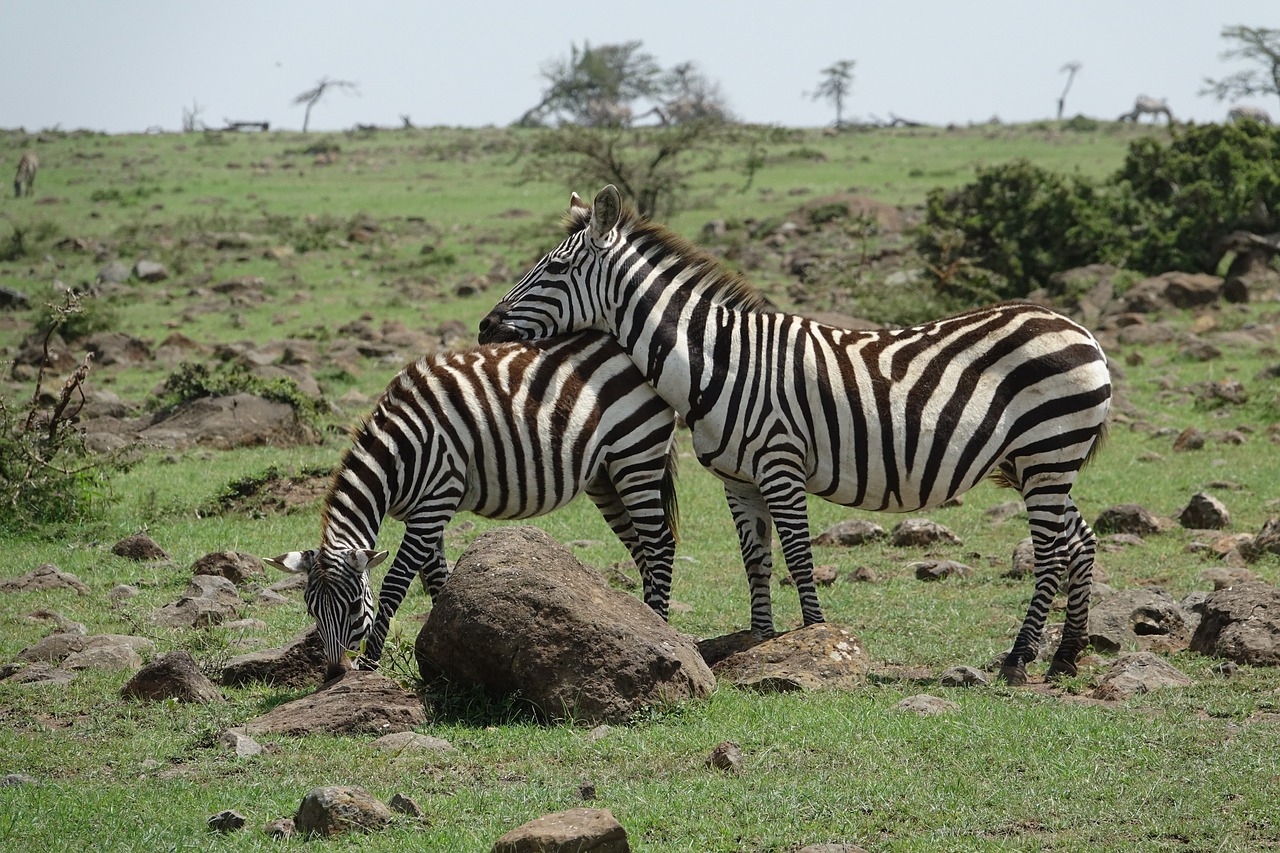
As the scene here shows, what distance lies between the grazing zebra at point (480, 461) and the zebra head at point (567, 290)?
15 cm

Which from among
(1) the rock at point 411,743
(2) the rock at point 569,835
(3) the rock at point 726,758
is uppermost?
(2) the rock at point 569,835

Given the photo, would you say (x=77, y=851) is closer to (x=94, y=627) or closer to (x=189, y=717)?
(x=189, y=717)

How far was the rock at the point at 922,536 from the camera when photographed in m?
12.9

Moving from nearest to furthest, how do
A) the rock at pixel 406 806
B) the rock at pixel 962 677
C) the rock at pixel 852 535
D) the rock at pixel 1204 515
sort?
the rock at pixel 406 806 → the rock at pixel 962 677 → the rock at pixel 1204 515 → the rock at pixel 852 535

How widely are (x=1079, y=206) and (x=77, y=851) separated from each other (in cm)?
2508

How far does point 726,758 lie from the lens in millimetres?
6711


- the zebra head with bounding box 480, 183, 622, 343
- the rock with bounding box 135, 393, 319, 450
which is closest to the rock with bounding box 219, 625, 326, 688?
the zebra head with bounding box 480, 183, 622, 343

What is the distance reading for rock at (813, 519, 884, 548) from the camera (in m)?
13.1

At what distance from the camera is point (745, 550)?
30.8 ft

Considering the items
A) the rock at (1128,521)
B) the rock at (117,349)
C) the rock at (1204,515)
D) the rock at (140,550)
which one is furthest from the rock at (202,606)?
the rock at (117,349)

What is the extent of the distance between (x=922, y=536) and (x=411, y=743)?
22.8 ft

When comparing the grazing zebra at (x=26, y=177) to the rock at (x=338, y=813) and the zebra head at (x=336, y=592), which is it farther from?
the rock at (x=338, y=813)

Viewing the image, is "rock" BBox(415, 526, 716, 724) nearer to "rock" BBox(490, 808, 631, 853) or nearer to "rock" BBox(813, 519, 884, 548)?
"rock" BBox(490, 808, 631, 853)

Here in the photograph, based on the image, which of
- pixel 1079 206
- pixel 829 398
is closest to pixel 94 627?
pixel 829 398
